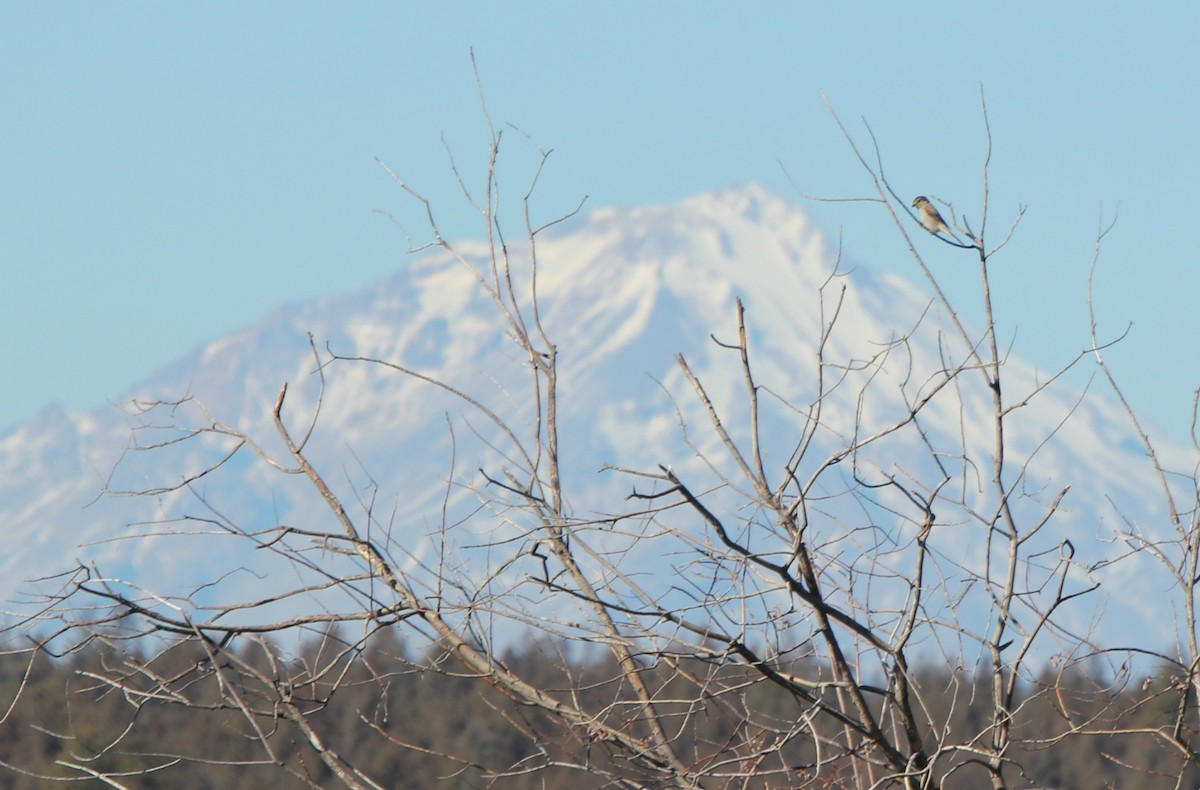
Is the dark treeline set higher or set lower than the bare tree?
higher

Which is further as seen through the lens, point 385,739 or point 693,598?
point 385,739

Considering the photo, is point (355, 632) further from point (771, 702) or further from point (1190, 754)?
point (771, 702)

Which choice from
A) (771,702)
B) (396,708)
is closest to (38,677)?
Result: (396,708)

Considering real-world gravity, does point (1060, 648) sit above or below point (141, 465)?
below

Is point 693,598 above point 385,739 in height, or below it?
below

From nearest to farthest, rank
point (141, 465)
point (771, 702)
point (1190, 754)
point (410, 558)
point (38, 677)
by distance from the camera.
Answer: point (1190, 754), point (410, 558), point (141, 465), point (38, 677), point (771, 702)

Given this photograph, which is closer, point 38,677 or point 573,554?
point 573,554

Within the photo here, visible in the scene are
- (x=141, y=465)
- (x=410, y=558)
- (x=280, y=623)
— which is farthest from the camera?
(x=141, y=465)

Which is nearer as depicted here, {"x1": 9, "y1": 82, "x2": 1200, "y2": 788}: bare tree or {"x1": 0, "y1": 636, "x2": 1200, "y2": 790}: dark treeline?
{"x1": 9, "y1": 82, "x2": 1200, "y2": 788}: bare tree

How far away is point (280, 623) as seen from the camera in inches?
144

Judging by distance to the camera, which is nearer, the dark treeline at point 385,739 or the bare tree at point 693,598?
the bare tree at point 693,598

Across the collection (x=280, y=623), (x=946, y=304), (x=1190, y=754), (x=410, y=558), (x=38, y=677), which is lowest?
(x=1190, y=754)

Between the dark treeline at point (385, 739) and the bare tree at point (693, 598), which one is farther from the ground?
the dark treeline at point (385, 739)

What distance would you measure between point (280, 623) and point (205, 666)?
0.88 ft
